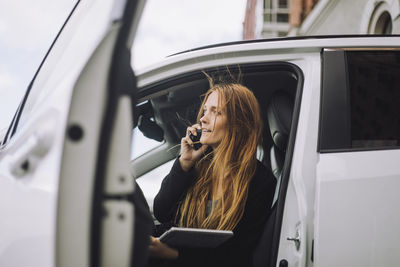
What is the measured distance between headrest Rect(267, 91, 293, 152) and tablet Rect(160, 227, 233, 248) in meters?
0.82

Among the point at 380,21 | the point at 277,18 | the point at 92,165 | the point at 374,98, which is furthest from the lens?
the point at 277,18

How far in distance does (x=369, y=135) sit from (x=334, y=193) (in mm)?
314

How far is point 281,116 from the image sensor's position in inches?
69.8

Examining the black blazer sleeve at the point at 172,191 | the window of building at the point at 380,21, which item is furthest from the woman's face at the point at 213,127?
the window of building at the point at 380,21

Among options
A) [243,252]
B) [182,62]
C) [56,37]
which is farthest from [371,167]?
[56,37]

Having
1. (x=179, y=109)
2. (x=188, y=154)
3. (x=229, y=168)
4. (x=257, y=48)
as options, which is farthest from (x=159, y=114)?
(x=257, y=48)

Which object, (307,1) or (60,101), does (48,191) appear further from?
(307,1)

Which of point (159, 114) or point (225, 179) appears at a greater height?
point (159, 114)

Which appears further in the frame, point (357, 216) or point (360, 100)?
point (360, 100)

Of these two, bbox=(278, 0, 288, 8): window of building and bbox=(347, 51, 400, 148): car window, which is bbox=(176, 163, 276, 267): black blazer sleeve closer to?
bbox=(347, 51, 400, 148): car window

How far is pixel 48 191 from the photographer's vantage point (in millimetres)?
667

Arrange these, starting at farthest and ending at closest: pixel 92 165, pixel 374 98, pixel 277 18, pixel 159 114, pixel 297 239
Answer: pixel 277 18 < pixel 159 114 < pixel 374 98 < pixel 297 239 < pixel 92 165

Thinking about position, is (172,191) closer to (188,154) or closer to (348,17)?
(188,154)

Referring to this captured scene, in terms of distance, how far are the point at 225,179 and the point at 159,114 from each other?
0.82 m
